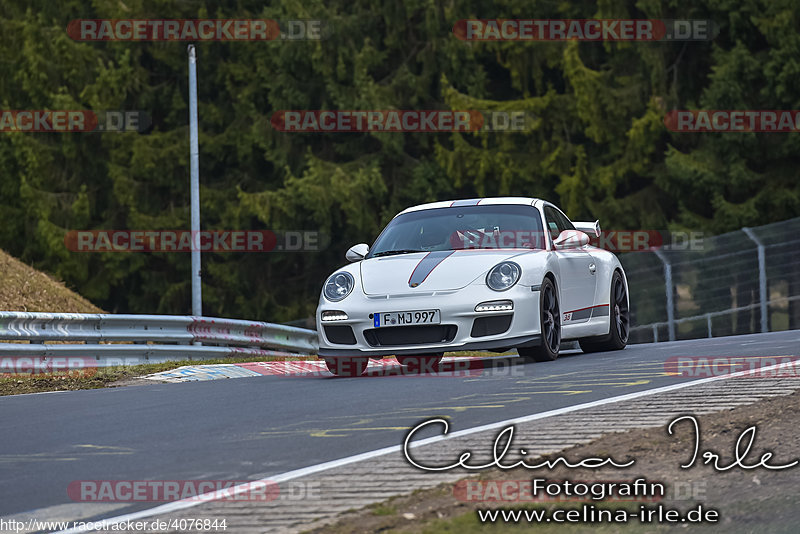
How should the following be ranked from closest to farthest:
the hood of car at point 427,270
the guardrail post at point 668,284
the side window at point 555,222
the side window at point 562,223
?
the hood of car at point 427,270, the side window at point 555,222, the side window at point 562,223, the guardrail post at point 668,284

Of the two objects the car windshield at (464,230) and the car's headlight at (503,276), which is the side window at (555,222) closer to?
the car windshield at (464,230)

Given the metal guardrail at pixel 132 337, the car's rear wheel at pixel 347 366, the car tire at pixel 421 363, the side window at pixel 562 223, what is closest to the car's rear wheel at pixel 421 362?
the car tire at pixel 421 363

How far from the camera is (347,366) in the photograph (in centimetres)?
1111

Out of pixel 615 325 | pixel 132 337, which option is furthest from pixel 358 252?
pixel 132 337

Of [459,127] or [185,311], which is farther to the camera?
[185,311]

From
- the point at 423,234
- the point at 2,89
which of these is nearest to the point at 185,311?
the point at 2,89

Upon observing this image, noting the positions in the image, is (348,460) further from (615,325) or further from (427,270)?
(615,325)

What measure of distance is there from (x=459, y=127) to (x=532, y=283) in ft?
78.2

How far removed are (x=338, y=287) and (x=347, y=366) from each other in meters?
0.82

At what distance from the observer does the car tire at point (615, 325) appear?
1281 centimetres

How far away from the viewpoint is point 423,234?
1170 cm

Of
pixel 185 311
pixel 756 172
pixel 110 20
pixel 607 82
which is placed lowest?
pixel 185 311

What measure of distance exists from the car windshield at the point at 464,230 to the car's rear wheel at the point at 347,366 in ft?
3.19

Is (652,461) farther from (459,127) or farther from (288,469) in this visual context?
(459,127)
